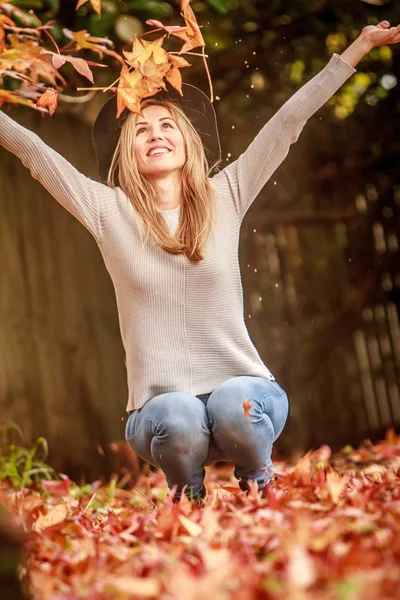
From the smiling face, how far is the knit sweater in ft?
0.36

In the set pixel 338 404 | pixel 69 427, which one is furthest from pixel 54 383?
pixel 338 404

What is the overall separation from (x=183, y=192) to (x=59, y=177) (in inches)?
13.3

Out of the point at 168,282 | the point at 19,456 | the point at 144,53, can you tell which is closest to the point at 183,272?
the point at 168,282

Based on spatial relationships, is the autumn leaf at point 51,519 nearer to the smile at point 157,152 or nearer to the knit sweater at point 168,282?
the knit sweater at point 168,282

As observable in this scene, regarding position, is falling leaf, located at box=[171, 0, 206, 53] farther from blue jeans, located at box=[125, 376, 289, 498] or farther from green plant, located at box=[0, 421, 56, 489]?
green plant, located at box=[0, 421, 56, 489]

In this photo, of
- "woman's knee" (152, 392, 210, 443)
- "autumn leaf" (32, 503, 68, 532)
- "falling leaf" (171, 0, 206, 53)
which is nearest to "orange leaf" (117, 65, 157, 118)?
"falling leaf" (171, 0, 206, 53)

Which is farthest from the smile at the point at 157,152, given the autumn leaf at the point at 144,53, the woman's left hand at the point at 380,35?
the woman's left hand at the point at 380,35

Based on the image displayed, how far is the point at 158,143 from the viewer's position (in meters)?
2.09

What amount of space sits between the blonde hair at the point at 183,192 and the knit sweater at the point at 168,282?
27 millimetres

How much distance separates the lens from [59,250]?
3.78m

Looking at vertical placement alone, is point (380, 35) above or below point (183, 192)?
above

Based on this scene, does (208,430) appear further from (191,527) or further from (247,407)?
(191,527)

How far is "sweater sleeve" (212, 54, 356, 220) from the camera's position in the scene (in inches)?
81.4

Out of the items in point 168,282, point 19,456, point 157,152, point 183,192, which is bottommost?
point 19,456
